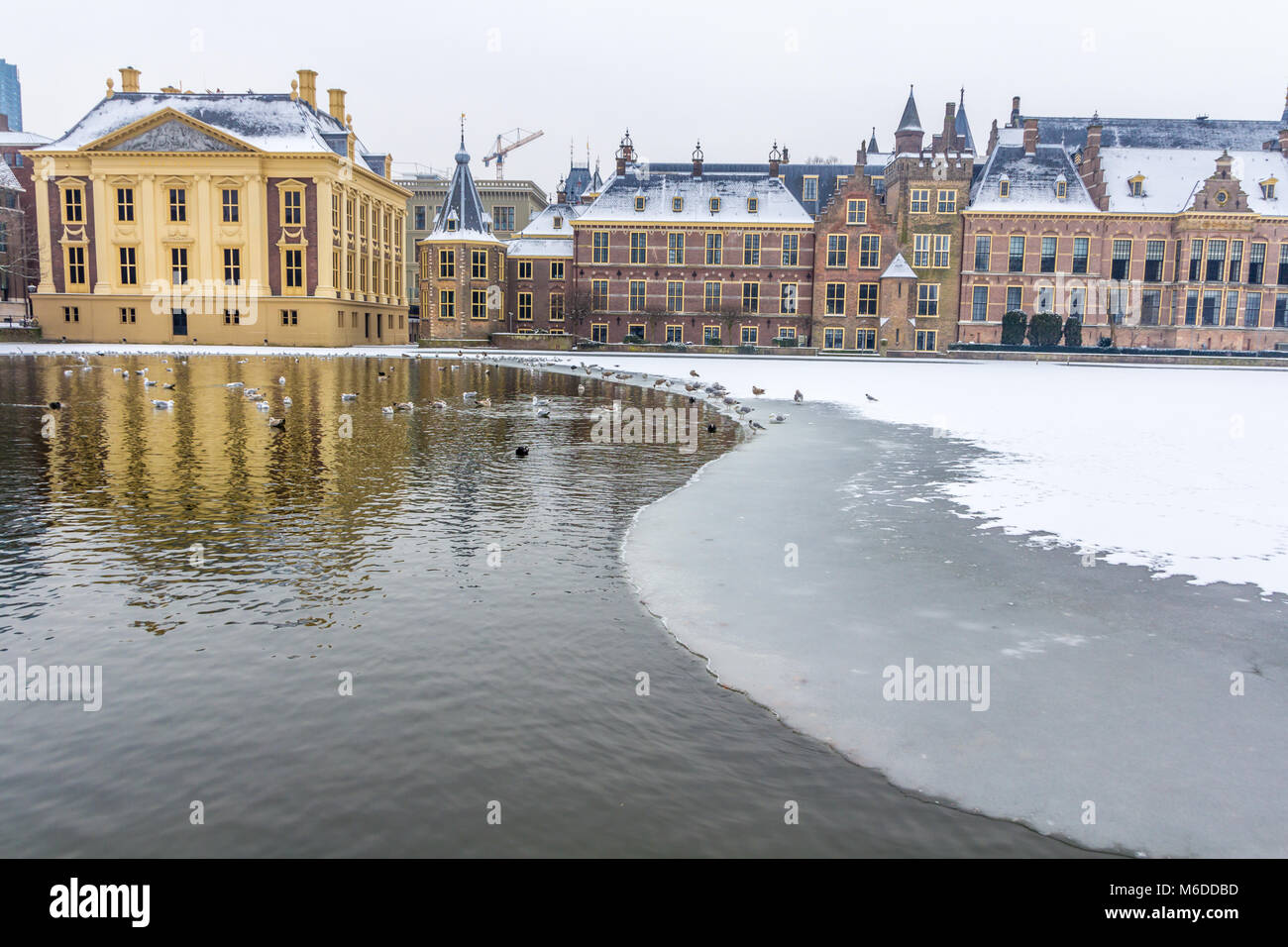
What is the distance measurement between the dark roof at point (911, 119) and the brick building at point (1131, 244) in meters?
6.12

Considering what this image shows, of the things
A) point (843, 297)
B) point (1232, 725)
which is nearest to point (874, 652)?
point (1232, 725)

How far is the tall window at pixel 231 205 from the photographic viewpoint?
63938 millimetres

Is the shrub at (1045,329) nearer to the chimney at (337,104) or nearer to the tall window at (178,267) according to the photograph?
the chimney at (337,104)

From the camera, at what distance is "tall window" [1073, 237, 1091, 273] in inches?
2502

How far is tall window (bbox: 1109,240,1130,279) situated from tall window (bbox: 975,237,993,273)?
Answer: 883cm

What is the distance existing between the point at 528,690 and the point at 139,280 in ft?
233

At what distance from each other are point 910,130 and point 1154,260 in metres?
19.9

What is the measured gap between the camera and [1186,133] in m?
65.2

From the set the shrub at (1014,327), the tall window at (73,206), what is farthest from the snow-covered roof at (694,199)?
the tall window at (73,206)

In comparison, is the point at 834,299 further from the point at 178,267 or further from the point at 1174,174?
the point at 178,267

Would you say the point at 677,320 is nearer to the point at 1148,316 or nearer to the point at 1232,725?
the point at 1148,316

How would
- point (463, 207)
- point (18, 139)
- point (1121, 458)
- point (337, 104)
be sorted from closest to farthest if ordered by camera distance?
1. point (1121, 458)
2. point (463, 207)
3. point (337, 104)
4. point (18, 139)

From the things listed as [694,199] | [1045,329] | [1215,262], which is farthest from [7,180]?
[1215,262]

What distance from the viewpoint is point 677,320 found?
224ft
